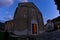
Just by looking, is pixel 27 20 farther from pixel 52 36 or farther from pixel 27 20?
pixel 52 36

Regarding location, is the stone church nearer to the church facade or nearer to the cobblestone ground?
the church facade

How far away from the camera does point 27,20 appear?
29.4 metres

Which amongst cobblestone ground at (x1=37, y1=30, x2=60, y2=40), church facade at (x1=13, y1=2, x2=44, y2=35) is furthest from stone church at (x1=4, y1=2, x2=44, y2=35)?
cobblestone ground at (x1=37, y1=30, x2=60, y2=40)

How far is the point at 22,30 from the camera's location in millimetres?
28578

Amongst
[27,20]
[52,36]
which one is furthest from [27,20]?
[52,36]

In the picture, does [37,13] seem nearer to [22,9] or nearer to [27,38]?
[22,9]

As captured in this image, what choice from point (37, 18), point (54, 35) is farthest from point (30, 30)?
point (54, 35)

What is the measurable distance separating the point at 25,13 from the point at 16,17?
1.95 m

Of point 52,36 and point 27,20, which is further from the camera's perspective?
point 27,20

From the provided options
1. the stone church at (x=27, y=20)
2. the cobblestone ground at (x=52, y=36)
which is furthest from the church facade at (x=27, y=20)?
the cobblestone ground at (x=52, y=36)

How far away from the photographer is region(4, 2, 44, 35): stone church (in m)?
28.7

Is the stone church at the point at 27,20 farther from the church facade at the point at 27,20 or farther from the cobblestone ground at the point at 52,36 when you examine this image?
the cobblestone ground at the point at 52,36

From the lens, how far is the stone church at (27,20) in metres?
28.7

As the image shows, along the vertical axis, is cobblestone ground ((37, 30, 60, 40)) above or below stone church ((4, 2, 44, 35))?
below
